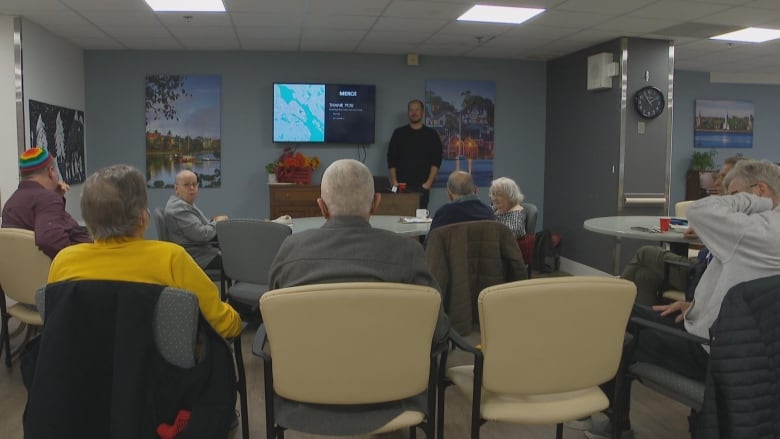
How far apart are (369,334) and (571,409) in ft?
2.44

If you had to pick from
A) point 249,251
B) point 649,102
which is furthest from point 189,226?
point 649,102

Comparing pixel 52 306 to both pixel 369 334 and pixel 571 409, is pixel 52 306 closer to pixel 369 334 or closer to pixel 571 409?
pixel 369 334

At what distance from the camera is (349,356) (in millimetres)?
1779

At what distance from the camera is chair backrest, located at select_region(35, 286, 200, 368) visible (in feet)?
6.00

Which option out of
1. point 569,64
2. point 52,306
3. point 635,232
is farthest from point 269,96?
point 52,306

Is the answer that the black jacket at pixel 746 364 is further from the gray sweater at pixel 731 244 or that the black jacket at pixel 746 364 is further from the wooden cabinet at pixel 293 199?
the wooden cabinet at pixel 293 199

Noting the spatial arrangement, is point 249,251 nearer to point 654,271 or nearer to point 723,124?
point 654,271

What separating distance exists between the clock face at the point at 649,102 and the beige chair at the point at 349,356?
5464 mm

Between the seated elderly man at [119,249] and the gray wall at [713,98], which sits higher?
the gray wall at [713,98]

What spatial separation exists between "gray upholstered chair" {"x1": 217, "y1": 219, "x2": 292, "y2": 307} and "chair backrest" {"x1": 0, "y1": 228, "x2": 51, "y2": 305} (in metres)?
0.96

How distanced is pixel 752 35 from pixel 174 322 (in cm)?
668

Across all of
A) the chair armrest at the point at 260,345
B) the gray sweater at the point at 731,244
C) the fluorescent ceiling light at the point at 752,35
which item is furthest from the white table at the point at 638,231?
the fluorescent ceiling light at the point at 752,35

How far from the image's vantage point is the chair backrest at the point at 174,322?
1.83m

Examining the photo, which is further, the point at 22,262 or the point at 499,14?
the point at 499,14
